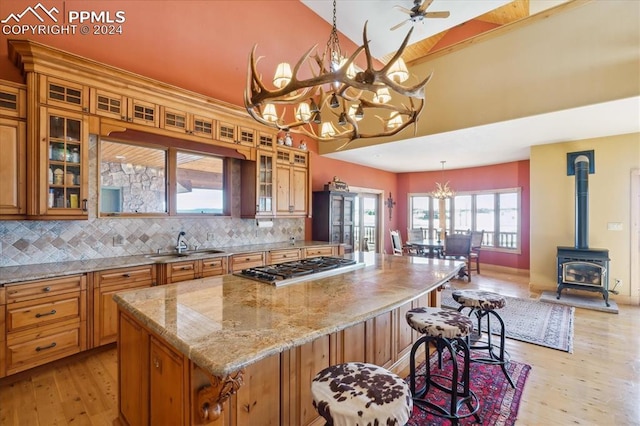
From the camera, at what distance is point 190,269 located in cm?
337

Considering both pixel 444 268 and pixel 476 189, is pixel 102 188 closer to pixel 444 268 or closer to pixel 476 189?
pixel 444 268

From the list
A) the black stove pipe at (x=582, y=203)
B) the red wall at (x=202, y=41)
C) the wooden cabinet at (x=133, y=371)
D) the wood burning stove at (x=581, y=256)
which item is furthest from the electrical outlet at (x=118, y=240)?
the black stove pipe at (x=582, y=203)

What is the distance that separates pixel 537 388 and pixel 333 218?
151 inches

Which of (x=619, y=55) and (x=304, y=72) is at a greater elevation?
(x=304, y=72)

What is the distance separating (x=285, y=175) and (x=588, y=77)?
4.17 m

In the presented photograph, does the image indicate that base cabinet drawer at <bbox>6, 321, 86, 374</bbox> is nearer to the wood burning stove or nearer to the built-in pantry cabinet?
the built-in pantry cabinet

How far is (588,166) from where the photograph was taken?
464 cm

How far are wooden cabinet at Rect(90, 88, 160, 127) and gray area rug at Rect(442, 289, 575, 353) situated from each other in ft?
15.7

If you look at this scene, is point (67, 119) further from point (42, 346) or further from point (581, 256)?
point (581, 256)

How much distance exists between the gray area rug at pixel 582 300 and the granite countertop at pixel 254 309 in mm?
3771

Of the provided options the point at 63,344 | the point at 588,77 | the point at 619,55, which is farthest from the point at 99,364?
the point at 619,55

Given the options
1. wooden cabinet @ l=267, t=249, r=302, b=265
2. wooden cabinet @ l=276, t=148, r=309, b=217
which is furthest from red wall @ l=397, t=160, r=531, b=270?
wooden cabinet @ l=267, t=249, r=302, b=265

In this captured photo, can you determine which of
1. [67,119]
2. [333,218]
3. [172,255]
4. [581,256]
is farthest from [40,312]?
[581,256]

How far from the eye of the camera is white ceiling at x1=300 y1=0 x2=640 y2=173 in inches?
150
